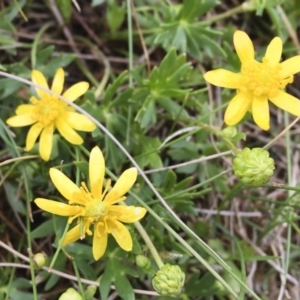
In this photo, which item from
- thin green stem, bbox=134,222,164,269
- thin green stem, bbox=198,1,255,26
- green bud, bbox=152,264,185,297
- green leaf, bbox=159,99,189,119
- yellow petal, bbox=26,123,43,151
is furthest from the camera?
thin green stem, bbox=198,1,255,26

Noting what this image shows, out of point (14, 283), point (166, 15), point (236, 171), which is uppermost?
point (166, 15)

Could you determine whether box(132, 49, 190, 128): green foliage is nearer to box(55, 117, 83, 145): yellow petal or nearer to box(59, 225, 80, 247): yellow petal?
box(55, 117, 83, 145): yellow petal

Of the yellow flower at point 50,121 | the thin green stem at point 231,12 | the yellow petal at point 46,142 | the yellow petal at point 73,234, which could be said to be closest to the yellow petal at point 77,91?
the yellow flower at point 50,121

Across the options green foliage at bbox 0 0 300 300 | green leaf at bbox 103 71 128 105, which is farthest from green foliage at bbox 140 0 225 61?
green leaf at bbox 103 71 128 105

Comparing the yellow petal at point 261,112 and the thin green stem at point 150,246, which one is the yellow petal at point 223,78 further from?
the thin green stem at point 150,246

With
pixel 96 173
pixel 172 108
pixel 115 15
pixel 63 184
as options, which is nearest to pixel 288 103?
pixel 172 108

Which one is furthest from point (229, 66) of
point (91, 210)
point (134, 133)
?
point (91, 210)

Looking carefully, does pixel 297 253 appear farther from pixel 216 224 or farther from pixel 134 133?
pixel 134 133
